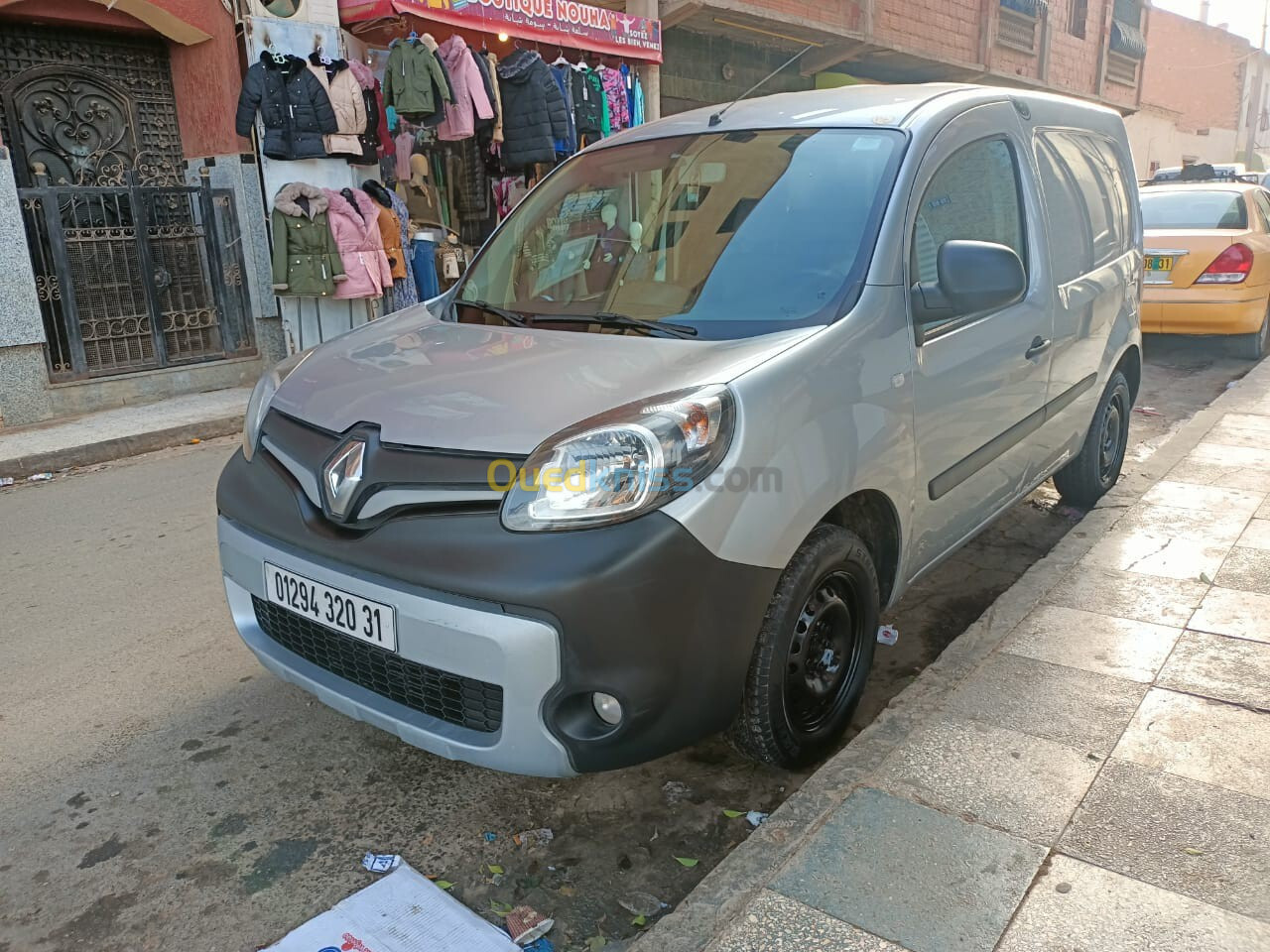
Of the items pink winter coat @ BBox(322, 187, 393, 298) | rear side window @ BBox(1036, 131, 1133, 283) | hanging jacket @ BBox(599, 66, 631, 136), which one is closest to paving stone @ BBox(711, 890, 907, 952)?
rear side window @ BBox(1036, 131, 1133, 283)

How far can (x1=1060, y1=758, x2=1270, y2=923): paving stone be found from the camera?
2.01 m

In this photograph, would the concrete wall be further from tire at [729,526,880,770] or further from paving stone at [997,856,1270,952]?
paving stone at [997,856,1270,952]

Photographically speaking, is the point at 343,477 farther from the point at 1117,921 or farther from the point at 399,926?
the point at 1117,921

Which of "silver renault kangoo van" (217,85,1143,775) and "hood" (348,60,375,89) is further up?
"hood" (348,60,375,89)

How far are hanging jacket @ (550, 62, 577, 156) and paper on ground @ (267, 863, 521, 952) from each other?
791 centimetres

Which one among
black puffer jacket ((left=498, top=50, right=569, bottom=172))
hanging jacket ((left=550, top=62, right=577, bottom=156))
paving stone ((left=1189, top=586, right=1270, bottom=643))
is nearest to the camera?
paving stone ((left=1189, top=586, right=1270, bottom=643))

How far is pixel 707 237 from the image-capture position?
292cm

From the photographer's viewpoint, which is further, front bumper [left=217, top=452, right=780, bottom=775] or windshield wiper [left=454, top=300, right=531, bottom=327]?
windshield wiper [left=454, top=300, right=531, bottom=327]

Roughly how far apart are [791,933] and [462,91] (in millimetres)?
7907

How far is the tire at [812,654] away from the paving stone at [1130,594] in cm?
108

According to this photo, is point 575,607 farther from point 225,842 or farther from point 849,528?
point 225,842

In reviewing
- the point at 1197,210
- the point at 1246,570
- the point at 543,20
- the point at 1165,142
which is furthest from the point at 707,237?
the point at 1165,142

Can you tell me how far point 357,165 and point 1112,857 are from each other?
8.13 m

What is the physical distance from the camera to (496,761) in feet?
7.11
